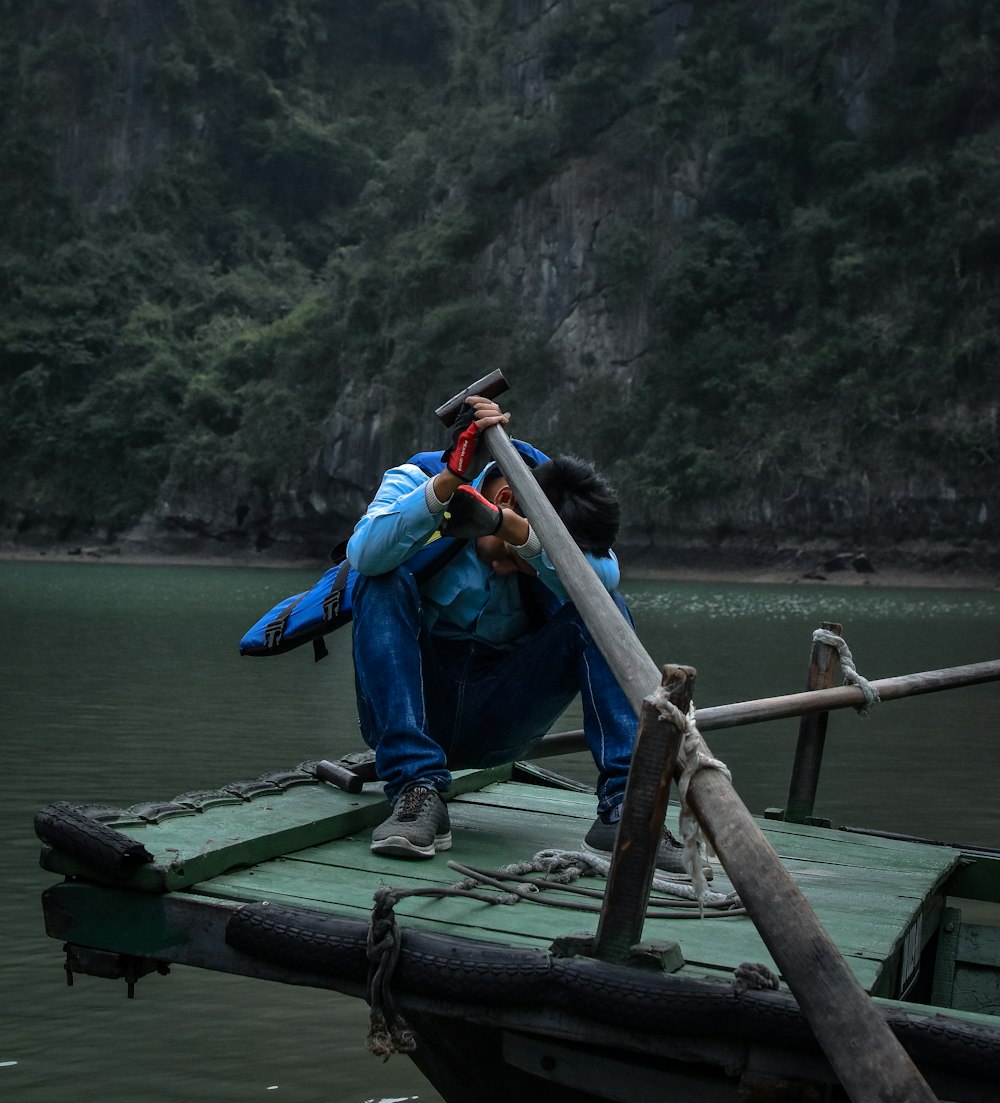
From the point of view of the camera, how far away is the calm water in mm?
3670

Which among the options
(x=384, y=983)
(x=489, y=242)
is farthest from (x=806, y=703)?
(x=489, y=242)

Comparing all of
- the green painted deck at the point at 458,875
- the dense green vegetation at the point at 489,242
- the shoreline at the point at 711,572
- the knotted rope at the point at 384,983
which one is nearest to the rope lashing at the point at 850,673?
the green painted deck at the point at 458,875

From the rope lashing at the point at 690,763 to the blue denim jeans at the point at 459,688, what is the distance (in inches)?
27.6

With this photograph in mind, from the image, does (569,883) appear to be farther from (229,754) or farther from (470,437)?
(229,754)

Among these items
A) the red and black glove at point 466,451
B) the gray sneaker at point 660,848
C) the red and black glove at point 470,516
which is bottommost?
the gray sneaker at point 660,848

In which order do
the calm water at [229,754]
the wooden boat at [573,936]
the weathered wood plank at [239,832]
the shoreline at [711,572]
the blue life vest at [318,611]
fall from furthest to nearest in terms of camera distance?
the shoreline at [711,572], the calm water at [229,754], the blue life vest at [318,611], the weathered wood plank at [239,832], the wooden boat at [573,936]

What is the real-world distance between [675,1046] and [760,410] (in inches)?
1478

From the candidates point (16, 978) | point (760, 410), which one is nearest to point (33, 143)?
point (760, 410)

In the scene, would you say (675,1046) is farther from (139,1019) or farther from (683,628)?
(683,628)

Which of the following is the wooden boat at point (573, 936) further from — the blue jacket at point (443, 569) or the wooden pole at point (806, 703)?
the blue jacket at point (443, 569)

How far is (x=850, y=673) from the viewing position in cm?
342

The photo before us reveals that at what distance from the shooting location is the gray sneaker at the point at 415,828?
9.81ft

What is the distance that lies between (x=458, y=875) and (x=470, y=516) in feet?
2.47

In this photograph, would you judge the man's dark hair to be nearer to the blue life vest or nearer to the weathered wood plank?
the blue life vest
